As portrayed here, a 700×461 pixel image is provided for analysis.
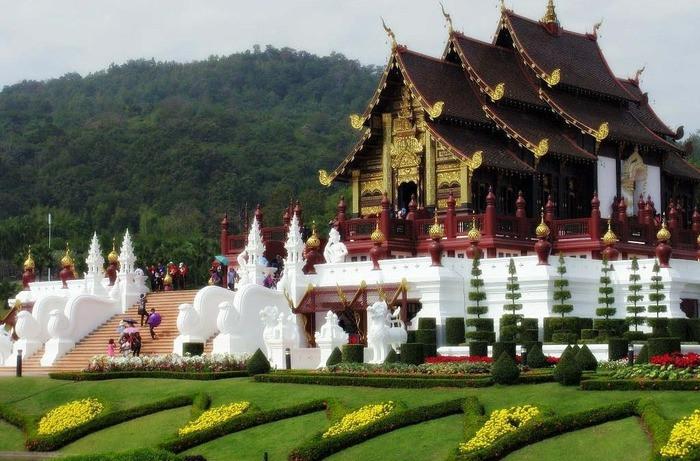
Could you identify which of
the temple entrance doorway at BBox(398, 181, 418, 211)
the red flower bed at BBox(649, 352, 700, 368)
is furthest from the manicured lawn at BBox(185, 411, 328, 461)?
the temple entrance doorway at BBox(398, 181, 418, 211)

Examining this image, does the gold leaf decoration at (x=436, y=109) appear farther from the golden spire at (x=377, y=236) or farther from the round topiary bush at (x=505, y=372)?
the round topiary bush at (x=505, y=372)

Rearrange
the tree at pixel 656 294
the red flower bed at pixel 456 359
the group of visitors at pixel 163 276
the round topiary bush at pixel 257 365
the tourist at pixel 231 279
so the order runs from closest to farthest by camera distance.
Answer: the red flower bed at pixel 456 359, the round topiary bush at pixel 257 365, the tree at pixel 656 294, the tourist at pixel 231 279, the group of visitors at pixel 163 276

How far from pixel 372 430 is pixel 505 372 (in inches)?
142

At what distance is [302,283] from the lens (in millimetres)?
45312

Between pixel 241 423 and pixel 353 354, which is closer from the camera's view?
pixel 241 423

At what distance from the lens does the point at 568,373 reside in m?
30.0

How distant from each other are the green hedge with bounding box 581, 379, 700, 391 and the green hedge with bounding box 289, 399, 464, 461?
2536mm

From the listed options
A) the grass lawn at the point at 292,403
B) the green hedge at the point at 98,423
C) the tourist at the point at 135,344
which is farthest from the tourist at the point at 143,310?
the green hedge at the point at 98,423

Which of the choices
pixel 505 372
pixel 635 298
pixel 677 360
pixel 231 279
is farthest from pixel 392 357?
pixel 231 279

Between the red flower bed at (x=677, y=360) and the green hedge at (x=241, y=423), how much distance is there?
6859 mm

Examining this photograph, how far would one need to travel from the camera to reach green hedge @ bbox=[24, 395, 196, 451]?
3259 cm

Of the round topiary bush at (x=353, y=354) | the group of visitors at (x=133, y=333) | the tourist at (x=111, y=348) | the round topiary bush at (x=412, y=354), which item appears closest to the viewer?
the round topiary bush at (x=412, y=354)

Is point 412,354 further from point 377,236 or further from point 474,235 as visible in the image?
point 474,235

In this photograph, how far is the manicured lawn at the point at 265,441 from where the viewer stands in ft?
95.0
